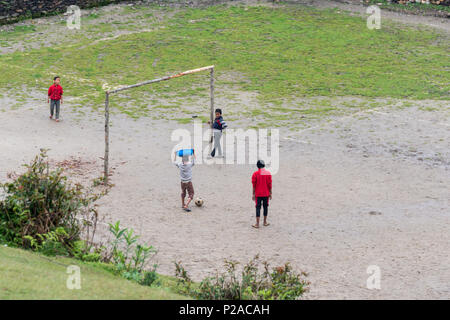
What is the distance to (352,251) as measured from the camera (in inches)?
508

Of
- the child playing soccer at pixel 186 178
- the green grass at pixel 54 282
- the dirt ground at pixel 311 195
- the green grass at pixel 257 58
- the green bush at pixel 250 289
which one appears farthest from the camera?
the green grass at pixel 257 58

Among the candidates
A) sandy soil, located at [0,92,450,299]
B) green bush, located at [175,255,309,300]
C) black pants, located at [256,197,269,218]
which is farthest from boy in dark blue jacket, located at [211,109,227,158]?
green bush, located at [175,255,309,300]

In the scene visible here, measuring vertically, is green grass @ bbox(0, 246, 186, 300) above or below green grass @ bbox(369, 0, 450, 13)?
below

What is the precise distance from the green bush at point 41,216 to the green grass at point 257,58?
11.0 meters

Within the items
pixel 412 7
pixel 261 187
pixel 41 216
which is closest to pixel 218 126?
pixel 261 187

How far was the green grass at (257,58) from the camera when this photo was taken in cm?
2514

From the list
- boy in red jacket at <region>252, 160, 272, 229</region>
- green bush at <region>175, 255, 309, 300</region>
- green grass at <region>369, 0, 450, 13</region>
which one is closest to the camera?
green bush at <region>175, 255, 309, 300</region>

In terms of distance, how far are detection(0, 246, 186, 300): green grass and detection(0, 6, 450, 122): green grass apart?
12617 millimetres

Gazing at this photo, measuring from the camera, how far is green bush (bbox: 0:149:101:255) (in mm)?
10656

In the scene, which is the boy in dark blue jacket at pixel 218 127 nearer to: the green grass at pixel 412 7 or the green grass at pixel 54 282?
the green grass at pixel 54 282

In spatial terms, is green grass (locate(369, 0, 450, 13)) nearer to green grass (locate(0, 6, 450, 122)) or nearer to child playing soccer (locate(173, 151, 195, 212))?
green grass (locate(0, 6, 450, 122))

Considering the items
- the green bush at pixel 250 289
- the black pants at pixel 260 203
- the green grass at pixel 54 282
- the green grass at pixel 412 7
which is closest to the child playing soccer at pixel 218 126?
the black pants at pixel 260 203

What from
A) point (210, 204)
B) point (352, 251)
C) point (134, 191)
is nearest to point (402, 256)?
Answer: point (352, 251)

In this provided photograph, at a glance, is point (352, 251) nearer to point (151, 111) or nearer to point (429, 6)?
point (151, 111)
